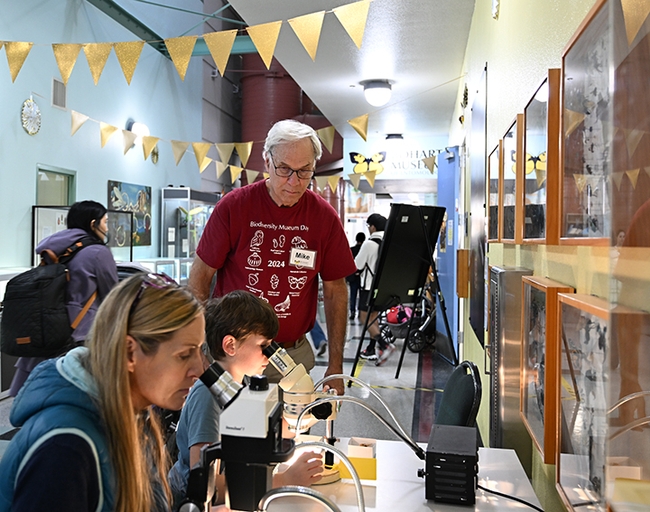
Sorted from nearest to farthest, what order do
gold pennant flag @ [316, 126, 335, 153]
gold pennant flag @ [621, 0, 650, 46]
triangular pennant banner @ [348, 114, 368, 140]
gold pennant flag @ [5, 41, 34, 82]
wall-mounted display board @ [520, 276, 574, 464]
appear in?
gold pennant flag @ [621, 0, 650, 46] < wall-mounted display board @ [520, 276, 574, 464] < gold pennant flag @ [5, 41, 34, 82] < triangular pennant banner @ [348, 114, 368, 140] < gold pennant flag @ [316, 126, 335, 153]

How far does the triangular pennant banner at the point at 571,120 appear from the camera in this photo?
1175mm

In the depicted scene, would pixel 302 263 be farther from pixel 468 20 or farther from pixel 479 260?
pixel 468 20

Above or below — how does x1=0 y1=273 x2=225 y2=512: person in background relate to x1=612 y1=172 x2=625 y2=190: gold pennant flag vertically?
below

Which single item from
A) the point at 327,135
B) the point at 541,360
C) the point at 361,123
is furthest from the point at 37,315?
the point at 327,135

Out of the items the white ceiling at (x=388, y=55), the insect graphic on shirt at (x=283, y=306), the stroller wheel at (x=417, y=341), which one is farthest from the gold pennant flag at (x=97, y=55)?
the stroller wheel at (x=417, y=341)

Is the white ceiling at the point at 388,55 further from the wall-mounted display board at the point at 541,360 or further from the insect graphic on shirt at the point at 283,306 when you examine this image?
the wall-mounted display board at the point at 541,360

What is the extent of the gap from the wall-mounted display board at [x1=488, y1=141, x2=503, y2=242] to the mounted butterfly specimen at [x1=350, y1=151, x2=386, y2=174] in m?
6.87

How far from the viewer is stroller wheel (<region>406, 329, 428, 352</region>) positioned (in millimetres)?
7684

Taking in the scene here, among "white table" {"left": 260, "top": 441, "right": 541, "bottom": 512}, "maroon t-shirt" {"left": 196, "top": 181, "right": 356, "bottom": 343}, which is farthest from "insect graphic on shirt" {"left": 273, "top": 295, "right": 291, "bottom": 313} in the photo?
"white table" {"left": 260, "top": 441, "right": 541, "bottom": 512}

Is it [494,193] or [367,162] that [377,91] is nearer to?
[367,162]

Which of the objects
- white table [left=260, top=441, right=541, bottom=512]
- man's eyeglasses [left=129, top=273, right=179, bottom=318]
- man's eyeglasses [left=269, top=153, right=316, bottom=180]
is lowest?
white table [left=260, top=441, right=541, bottom=512]

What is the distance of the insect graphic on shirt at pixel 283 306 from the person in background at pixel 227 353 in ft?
1.70

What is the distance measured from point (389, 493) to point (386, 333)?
249 inches

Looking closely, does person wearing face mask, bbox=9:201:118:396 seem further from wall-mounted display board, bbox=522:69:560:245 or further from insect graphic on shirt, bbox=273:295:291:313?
wall-mounted display board, bbox=522:69:560:245
